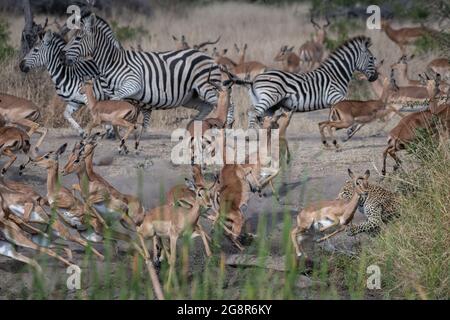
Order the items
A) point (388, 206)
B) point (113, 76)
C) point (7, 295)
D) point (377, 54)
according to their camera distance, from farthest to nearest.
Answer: point (377, 54)
point (113, 76)
point (388, 206)
point (7, 295)

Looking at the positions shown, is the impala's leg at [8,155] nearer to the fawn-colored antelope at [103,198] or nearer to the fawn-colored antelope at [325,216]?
the fawn-colored antelope at [103,198]

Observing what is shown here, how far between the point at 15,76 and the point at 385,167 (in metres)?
6.68

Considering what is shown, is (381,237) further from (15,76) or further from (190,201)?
(15,76)

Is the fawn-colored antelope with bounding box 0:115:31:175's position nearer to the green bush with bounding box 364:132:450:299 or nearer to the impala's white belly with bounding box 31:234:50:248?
the impala's white belly with bounding box 31:234:50:248

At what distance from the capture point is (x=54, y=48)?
1503 centimetres

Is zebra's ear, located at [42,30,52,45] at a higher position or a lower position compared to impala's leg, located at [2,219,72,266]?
higher

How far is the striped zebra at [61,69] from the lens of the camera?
14.4 m

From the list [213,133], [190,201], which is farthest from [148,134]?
[190,201]

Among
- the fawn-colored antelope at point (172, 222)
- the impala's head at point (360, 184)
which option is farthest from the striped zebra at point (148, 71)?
the fawn-colored antelope at point (172, 222)

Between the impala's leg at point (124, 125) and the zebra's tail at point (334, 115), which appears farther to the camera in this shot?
the zebra's tail at point (334, 115)

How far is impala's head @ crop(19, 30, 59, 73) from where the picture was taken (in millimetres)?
14883

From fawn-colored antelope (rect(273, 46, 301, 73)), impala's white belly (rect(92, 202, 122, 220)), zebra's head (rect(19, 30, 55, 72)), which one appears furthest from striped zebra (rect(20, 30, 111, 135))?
fawn-colored antelope (rect(273, 46, 301, 73))

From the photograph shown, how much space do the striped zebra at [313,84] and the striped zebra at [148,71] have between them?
62 cm

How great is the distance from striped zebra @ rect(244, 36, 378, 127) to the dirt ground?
589mm
